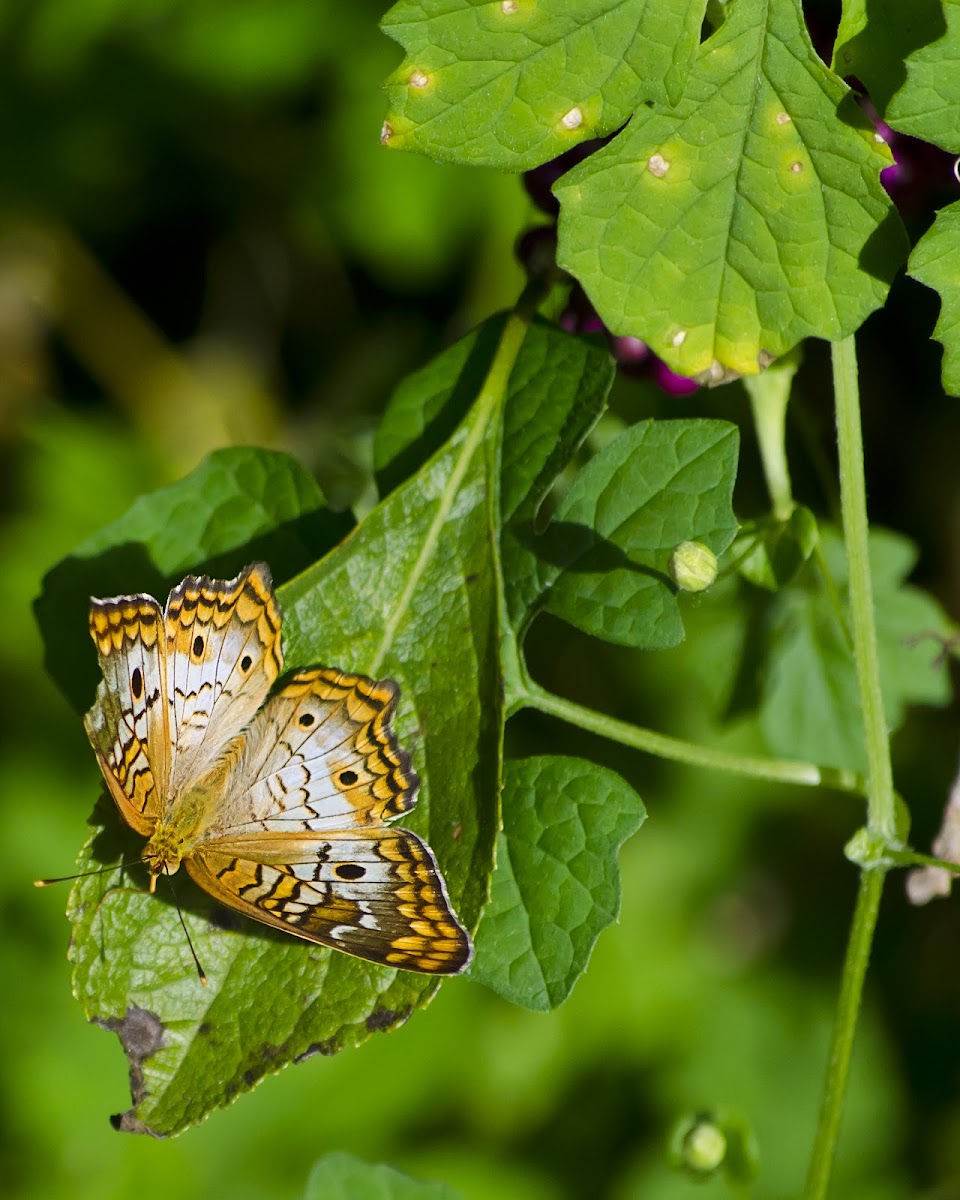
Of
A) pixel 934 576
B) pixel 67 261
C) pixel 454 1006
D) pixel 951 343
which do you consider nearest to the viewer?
pixel 951 343

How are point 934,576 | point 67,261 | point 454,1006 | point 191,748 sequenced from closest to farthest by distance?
point 191,748
point 454,1006
point 934,576
point 67,261

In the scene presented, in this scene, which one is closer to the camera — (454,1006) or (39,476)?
(454,1006)

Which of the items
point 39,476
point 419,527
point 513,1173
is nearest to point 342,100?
point 39,476

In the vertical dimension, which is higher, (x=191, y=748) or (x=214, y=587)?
(x=214, y=587)

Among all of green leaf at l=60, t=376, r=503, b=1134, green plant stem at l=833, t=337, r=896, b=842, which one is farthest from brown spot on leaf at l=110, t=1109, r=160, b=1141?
green plant stem at l=833, t=337, r=896, b=842

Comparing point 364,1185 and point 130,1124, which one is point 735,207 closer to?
point 130,1124

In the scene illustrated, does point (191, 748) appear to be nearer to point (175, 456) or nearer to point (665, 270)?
point (665, 270)

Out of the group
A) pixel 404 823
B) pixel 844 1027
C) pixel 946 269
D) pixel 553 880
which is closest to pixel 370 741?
pixel 404 823

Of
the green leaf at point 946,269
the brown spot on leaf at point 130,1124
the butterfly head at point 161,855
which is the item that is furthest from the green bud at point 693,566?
the brown spot on leaf at point 130,1124
